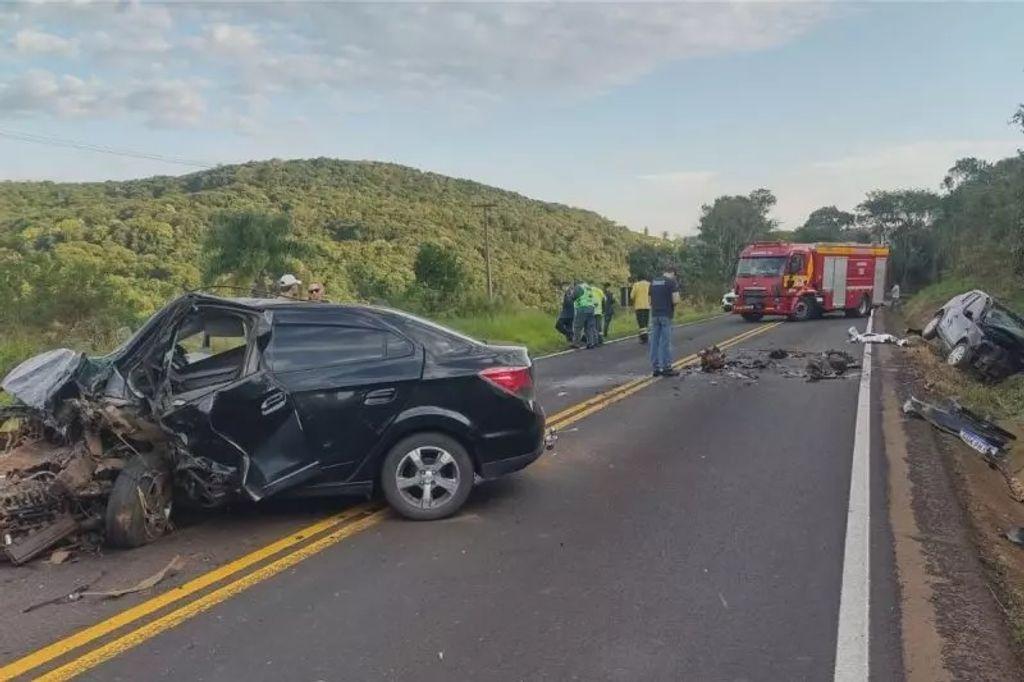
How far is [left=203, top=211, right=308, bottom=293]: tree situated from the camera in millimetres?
35781

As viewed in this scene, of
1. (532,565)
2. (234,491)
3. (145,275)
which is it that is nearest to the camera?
(532,565)

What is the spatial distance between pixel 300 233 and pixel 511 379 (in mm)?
54378

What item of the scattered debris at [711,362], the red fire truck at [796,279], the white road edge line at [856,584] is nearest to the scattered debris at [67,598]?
the white road edge line at [856,584]

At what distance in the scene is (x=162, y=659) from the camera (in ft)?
12.6

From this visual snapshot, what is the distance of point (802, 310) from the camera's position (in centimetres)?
2972

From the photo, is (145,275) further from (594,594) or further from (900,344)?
(594,594)

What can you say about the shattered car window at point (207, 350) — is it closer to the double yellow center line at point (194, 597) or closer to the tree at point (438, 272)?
the double yellow center line at point (194, 597)

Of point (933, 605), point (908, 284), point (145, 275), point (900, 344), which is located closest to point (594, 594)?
point (933, 605)

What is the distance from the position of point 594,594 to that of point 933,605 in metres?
1.77

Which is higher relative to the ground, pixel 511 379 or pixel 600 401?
pixel 511 379

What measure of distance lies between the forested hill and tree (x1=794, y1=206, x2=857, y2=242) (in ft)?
64.0

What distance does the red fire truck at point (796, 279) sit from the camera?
2919 cm

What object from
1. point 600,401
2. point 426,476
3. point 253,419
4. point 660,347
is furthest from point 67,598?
point 660,347

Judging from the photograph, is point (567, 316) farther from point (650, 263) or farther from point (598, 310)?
point (650, 263)
